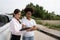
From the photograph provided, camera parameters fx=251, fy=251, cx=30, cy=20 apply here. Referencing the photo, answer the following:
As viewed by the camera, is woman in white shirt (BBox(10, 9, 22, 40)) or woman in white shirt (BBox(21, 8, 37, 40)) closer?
woman in white shirt (BBox(10, 9, 22, 40))

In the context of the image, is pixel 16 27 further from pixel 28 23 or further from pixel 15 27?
pixel 28 23

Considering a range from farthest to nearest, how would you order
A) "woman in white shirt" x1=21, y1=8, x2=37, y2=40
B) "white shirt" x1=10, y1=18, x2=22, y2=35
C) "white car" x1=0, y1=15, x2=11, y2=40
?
"woman in white shirt" x1=21, y1=8, x2=37, y2=40, "white shirt" x1=10, y1=18, x2=22, y2=35, "white car" x1=0, y1=15, x2=11, y2=40

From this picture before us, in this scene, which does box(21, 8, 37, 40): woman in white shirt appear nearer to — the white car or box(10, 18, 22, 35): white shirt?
box(10, 18, 22, 35): white shirt

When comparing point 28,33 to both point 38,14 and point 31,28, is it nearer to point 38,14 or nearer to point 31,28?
point 31,28

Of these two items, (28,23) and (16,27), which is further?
(28,23)

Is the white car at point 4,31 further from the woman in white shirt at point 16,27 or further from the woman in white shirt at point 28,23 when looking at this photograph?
the woman in white shirt at point 28,23

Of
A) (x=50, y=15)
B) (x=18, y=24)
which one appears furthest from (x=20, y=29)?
(x=50, y=15)

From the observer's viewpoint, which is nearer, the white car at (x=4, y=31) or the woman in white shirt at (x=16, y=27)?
the white car at (x=4, y=31)

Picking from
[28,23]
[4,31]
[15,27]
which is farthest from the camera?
[28,23]

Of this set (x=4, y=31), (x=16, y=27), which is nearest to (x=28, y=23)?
(x=16, y=27)

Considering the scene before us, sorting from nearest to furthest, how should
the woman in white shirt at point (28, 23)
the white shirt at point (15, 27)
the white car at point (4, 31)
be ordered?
the white car at point (4, 31) → the white shirt at point (15, 27) → the woman in white shirt at point (28, 23)

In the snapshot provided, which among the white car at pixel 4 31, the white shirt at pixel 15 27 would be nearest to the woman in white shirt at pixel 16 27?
the white shirt at pixel 15 27

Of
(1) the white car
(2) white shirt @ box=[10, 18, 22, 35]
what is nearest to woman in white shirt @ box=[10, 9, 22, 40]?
(2) white shirt @ box=[10, 18, 22, 35]

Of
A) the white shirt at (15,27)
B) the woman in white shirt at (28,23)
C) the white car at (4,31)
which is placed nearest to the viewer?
the white car at (4,31)
